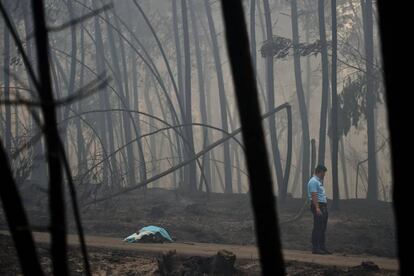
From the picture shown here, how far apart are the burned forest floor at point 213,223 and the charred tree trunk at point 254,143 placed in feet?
27.6

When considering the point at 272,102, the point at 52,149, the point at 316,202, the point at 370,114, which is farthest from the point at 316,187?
the point at 272,102

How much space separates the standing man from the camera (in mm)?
12516

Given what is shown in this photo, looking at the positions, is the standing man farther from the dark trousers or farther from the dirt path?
the dirt path

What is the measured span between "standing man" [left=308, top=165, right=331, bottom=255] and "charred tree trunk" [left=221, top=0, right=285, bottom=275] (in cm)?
982

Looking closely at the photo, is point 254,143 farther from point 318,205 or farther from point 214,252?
point 318,205

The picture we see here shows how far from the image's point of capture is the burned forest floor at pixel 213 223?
14.3m

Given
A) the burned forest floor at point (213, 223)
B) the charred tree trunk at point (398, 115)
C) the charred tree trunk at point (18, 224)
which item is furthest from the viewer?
the burned forest floor at point (213, 223)

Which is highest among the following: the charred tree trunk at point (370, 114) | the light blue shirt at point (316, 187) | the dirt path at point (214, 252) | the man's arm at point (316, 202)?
the charred tree trunk at point (370, 114)

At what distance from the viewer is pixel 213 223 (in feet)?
57.9

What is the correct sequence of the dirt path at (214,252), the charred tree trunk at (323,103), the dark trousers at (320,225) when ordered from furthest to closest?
the charred tree trunk at (323,103) < the dark trousers at (320,225) < the dirt path at (214,252)

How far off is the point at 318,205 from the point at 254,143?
33.0ft

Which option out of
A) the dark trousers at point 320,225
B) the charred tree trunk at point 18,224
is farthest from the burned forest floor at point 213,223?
the charred tree trunk at point 18,224

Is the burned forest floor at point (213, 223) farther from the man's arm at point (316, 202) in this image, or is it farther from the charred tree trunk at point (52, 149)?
the charred tree trunk at point (52, 149)

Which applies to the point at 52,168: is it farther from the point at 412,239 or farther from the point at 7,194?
the point at 412,239
